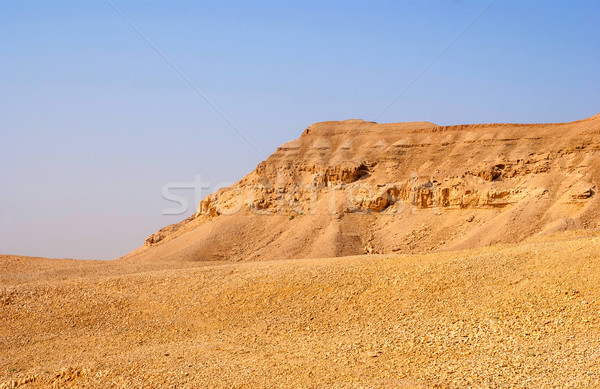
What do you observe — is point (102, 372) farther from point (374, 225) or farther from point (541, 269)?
point (374, 225)

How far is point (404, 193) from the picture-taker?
115ft

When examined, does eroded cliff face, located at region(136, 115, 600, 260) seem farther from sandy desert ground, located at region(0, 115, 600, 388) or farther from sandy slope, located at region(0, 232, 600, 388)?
sandy slope, located at region(0, 232, 600, 388)

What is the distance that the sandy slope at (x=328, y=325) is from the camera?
8.92 m

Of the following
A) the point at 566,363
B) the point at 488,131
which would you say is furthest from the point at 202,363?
the point at 488,131

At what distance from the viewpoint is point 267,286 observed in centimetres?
1470

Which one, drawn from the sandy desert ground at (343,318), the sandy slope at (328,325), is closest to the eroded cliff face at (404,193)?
the sandy desert ground at (343,318)

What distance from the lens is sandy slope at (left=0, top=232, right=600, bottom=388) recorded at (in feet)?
29.3

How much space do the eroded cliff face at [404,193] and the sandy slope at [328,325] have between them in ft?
39.8

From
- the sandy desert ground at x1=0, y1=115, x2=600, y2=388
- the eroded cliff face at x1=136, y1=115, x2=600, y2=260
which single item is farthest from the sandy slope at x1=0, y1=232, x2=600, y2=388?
the eroded cliff face at x1=136, y1=115, x2=600, y2=260

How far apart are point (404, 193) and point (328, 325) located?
23945 millimetres

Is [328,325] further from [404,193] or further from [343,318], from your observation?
[404,193]

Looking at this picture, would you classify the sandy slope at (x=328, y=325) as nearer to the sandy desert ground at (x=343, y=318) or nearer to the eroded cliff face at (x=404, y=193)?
the sandy desert ground at (x=343, y=318)

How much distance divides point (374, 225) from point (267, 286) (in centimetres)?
1994

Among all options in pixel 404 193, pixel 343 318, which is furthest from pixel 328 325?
pixel 404 193
